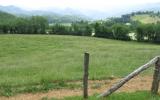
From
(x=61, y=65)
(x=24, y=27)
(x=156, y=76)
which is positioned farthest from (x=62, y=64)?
(x=24, y=27)

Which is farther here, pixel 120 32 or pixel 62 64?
pixel 120 32

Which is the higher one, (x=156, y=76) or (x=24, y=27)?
(x=156, y=76)

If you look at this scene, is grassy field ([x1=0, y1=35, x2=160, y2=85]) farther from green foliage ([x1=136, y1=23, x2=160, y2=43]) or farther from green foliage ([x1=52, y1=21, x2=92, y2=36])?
green foliage ([x1=52, y1=21, x2=92, y2=36])

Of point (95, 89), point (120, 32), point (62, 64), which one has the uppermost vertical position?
point (95, 89)

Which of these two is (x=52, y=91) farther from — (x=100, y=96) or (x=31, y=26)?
(x=31, y=26)

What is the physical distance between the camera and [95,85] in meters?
15.1


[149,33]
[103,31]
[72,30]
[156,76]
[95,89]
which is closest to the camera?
[156,76]

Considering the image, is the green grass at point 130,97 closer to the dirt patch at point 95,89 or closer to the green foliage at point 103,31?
the dirt patch at point 95,89

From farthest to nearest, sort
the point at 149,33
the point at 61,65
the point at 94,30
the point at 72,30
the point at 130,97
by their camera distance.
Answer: the point at 72,30 < the point at 94,30 < the point at 149,33 < the point at 61,65 < the point at 130,97

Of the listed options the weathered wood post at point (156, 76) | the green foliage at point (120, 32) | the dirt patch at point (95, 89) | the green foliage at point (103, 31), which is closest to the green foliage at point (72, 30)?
the green foliage at point (103, 31)

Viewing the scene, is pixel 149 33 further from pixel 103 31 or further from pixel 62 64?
pixel 62 64

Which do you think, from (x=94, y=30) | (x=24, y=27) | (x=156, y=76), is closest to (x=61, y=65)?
(x=156, y=76)

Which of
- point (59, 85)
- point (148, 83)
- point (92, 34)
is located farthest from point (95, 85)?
point (92, 34)

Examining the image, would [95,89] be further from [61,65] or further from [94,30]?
[94,30]
